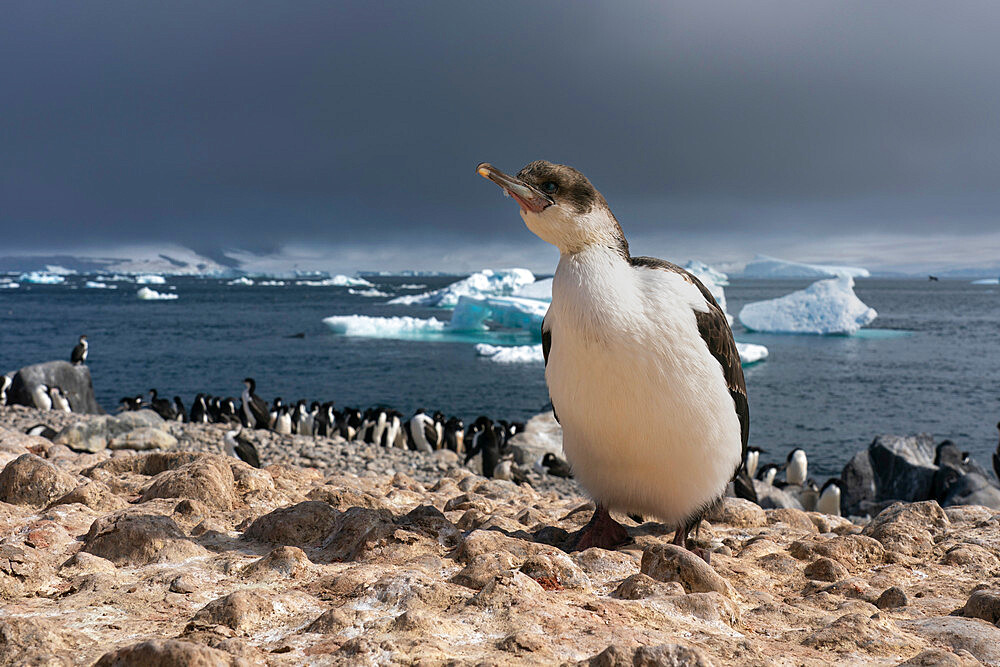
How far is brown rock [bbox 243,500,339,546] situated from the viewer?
9.54 feet

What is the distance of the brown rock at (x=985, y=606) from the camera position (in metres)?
2.21

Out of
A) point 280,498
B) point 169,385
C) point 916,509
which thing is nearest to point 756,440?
point 916,509

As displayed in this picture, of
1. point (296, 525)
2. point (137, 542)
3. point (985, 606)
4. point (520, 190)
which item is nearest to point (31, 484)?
point (137, 542)

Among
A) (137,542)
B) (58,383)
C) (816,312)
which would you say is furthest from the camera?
(816,312)

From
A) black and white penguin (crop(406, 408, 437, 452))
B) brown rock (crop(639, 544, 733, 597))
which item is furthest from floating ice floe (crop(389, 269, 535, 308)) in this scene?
brown rock (crop(639, 544, 733, 597))

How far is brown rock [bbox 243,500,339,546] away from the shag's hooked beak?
163 centimetres

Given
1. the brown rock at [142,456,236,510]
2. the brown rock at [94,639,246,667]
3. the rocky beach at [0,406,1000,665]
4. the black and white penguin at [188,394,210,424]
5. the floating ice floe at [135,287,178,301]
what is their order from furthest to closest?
1. the floating ice floe at [135,287,178,301]
2. the black and white penguin at [188,394,210,424]
3. the brown rock at [142,456,236,510]
4. the rocky beach at [0,406,1000,665]
5. the brown rock at [94,639,246,667]

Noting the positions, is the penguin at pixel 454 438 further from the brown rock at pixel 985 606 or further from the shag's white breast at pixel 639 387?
the brown rock at pixel 985 606

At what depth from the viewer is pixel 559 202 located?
2906 mm

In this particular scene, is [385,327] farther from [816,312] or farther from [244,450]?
[244,450]

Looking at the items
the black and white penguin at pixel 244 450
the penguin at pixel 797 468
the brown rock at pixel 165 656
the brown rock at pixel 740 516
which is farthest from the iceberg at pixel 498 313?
the brown rock at pixel 165 656

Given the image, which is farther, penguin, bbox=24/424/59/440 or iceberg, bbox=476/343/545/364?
iceberg, bbox=476/343/545/364

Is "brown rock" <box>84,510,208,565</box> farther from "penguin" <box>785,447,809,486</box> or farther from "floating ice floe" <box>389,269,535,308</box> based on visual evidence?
"floating ice floe" <box>389,269,535,308</box>

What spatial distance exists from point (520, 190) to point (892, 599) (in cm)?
212
